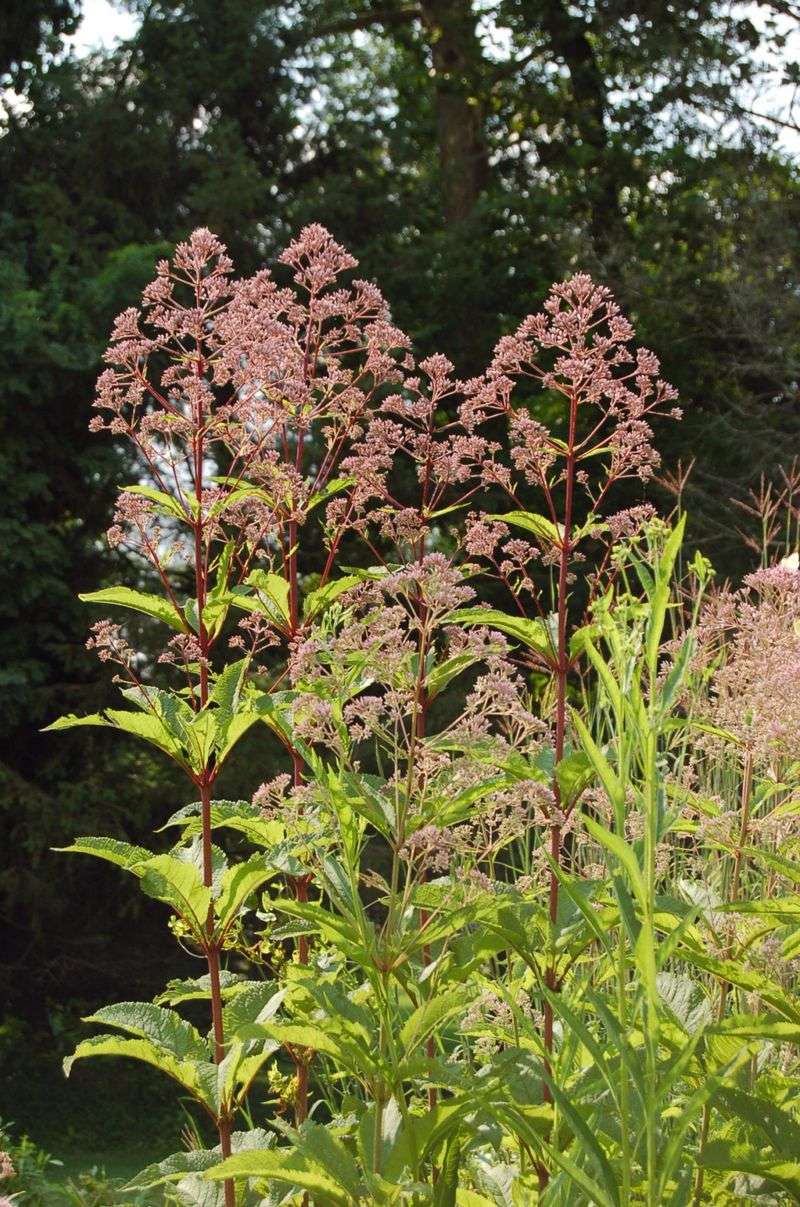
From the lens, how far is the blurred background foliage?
727cm

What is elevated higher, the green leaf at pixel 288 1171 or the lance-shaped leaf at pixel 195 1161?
the green leaf at pixel 288 1171

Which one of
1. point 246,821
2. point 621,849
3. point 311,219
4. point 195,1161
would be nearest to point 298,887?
point 246,821

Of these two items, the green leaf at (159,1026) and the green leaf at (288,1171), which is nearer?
the green leaf at (288,1171)

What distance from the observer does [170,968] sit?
7535 mm

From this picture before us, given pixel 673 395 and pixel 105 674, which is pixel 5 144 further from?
pixel 673 395

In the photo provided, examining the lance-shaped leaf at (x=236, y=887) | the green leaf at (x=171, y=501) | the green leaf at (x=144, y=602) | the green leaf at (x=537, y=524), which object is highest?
the green leaf at (x=171, y=501)

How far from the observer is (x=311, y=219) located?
8.59 metres

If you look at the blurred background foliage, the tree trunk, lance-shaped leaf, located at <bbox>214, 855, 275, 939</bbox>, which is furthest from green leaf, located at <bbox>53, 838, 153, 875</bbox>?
the tree trunk

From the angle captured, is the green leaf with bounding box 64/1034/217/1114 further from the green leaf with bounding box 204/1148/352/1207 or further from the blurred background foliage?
the blurred background foliage

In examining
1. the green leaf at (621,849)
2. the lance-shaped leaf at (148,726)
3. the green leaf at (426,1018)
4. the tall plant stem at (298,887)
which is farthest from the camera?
the tall plant stem at (298,887)

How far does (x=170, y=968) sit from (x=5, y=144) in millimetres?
5043

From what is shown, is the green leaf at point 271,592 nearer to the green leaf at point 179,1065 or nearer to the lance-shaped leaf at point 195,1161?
the green leaf at point 179,1065

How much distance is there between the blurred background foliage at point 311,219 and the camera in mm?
7273

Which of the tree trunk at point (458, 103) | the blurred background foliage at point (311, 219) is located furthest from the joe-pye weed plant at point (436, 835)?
the tree trunk at point (458, 103)
